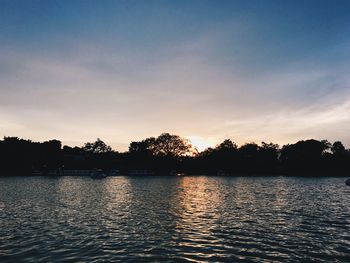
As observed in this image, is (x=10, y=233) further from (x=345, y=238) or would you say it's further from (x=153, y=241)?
(x=345, y=238)

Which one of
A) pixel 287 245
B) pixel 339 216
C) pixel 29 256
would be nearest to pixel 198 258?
pixel 287 245

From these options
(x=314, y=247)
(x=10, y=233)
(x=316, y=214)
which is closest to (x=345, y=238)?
(x=314, y=247)

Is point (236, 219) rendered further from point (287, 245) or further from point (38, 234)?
point (38, 234)

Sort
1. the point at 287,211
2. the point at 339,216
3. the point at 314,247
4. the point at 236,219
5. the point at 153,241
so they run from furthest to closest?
the point at 287,211 < the point at 339,216 < the point at 236,219 < the point at 153,241 < the point at 314,247

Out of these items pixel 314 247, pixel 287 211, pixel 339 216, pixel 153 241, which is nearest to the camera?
pixel 314 247

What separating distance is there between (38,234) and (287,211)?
35558 mm

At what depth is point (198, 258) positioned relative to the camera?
78.6 ft

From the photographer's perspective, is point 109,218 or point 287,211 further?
point 287,211

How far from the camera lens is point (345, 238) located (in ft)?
100

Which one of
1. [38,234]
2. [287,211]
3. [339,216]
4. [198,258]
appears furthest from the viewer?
[287,211]

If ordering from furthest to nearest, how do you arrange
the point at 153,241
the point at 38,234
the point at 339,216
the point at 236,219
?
the point at 339,216, the point at 236,219, the point at 38,234, the point at 153,241

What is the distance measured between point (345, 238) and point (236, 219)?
14022 mm

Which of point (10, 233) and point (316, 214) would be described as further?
point (316, 214)

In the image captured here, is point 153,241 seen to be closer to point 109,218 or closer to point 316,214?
point 109,218
